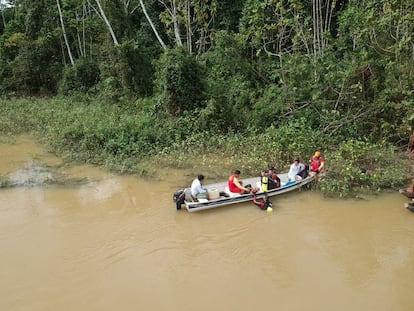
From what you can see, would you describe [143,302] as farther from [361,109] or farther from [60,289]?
[361,109]

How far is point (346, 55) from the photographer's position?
13.5 meters

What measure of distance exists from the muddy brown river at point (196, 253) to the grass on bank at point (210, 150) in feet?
2.87

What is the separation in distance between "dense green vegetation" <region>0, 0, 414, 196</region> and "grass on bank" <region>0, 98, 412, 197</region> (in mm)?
39

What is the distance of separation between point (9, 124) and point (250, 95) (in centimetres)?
954

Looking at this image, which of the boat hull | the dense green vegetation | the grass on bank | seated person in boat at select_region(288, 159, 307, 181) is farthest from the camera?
the dense green vegetation

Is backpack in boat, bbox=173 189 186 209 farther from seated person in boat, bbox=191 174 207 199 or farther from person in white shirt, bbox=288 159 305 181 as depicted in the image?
person in white shirt, bbox=288 159 305 181

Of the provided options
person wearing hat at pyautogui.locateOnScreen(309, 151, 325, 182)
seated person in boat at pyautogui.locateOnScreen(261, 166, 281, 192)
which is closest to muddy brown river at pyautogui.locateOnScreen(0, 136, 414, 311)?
seated person in boat at pyautogui.locateOnScreen(261, 166, 281, 192)

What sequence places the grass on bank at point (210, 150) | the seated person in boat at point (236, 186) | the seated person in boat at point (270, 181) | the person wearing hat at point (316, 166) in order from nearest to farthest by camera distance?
A: the seated person in boat at point (236, 186) < the seated person in boat at point (270, 181) < the person wearing hat at point (316, 166) < the grass on bank at point (210, 150)

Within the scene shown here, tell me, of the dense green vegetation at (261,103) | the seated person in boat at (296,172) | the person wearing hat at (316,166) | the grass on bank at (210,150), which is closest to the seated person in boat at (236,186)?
the seated person in boat at (296,172)

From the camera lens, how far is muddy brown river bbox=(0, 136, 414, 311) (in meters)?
6.14

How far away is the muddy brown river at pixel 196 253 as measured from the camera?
614 centimetres

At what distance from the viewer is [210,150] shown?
12.6 meters

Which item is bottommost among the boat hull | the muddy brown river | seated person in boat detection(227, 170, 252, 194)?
the muddy brown river

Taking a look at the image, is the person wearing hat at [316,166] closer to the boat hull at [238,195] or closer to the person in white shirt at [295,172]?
the boat hull at [238,195]
